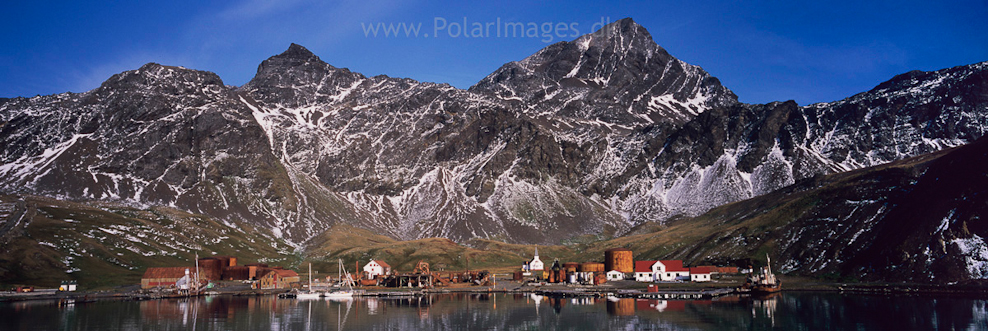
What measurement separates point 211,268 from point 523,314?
104m

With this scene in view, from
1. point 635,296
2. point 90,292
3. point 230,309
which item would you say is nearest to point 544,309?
point 635,296

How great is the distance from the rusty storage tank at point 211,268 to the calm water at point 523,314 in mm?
51851

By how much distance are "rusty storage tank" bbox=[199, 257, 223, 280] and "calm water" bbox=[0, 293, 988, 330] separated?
→ 5185cm

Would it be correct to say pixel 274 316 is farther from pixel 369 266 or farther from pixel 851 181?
pixel 851 181

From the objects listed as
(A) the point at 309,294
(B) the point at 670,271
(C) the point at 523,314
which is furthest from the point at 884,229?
(A) the point at 309,294

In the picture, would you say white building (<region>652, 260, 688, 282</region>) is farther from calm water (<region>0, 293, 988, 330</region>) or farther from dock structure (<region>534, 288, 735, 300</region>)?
calm water (<region>0, 293, 988, 330</region>)

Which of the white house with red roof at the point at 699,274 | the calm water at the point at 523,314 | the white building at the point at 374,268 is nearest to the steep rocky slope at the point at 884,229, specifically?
the white house with red roof at the point at 699,274

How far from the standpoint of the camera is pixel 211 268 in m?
170

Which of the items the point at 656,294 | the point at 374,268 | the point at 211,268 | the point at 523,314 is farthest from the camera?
the point at 374,268

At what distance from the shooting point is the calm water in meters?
79.4

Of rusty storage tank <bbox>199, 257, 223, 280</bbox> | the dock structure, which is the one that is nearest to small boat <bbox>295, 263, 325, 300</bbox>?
the dock structure

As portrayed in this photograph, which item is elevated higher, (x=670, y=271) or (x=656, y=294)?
(x=670, y=271)

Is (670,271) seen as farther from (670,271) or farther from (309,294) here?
(309,294)

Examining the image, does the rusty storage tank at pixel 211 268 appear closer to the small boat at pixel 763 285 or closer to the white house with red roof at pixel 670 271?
the white house with red roof at pixel 670 271
